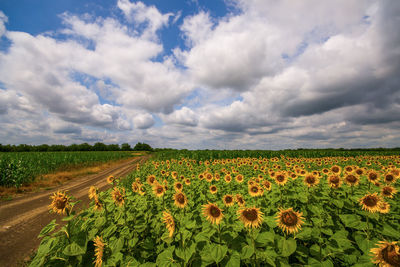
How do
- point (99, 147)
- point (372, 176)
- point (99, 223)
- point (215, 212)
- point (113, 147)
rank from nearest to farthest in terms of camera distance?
1. point (215, 212)
2. point (99, 223)
3. point (372, 176)
4. point (99, 147)
5. point (113, 147)

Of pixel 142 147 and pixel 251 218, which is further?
pixel 142 147

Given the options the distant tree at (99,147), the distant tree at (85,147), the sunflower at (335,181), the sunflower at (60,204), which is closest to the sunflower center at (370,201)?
the sunflower at (335,181)

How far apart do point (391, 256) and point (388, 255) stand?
0.03 metres

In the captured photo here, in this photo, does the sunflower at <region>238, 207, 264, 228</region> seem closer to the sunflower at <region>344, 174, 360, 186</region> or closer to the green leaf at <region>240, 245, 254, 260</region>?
the green leaf at <region>240, 245, 254, 260</region>

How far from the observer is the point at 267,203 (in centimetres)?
489

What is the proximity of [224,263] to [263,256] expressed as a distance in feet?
1.87

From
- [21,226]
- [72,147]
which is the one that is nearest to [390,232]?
[21,226]

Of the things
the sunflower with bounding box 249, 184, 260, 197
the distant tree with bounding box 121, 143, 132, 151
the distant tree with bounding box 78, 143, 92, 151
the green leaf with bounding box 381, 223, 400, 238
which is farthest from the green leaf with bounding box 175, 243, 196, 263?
the distant tree with bounding box 121, 143, 132, 151

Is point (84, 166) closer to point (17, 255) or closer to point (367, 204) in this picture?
point (17, 255)

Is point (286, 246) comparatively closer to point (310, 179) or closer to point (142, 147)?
point (310, 179)

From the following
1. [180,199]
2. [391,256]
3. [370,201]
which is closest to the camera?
[391,256]

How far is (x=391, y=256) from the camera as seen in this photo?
1879 mm

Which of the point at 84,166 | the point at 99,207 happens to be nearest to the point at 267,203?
the point at 99,207

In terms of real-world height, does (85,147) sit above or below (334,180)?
above
